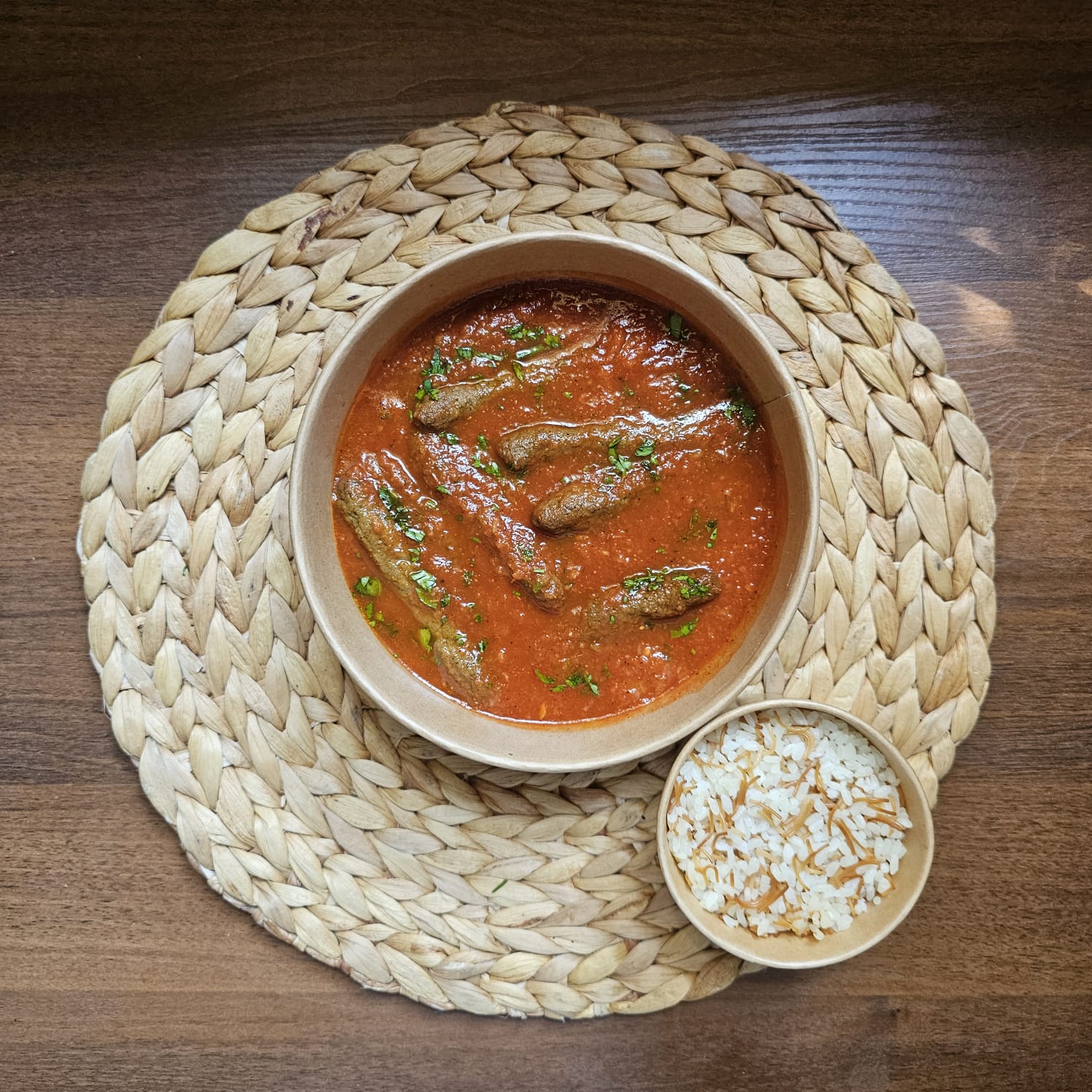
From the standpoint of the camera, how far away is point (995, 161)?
2.43m

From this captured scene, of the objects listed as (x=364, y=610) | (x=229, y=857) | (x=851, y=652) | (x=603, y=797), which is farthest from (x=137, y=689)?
(x=851, y=652)

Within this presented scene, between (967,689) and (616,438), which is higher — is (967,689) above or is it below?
below

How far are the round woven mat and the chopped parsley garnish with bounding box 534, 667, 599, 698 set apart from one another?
0.82ft

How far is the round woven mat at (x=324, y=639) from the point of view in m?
2.25

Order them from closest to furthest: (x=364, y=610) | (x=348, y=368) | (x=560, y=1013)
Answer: (x=348, y=368) → (x=364, y=610) → (x=560, y=1013)

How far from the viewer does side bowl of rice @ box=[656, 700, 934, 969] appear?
224cm

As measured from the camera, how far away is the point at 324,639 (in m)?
2.25

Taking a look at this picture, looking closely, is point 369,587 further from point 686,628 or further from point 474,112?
point 474,112

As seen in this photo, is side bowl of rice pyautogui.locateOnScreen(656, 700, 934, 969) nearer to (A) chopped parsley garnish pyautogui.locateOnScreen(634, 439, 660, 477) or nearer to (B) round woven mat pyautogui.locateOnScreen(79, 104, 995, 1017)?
(B) round woven mat pyautogui.locateOnScreen(79, 104, 995, 1017)

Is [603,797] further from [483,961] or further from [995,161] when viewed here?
[995,161]

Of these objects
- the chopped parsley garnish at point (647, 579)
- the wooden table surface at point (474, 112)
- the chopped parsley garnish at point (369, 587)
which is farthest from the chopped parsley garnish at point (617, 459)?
the wooden table surface at point (474, 112)

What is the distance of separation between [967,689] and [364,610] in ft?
5.25

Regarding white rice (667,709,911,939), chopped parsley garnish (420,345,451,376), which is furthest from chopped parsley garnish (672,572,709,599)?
chopped parsley garnish (420,345,451,376)

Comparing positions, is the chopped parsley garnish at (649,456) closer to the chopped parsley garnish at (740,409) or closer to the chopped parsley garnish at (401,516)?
the chopped parsley garnish at (740,409)
